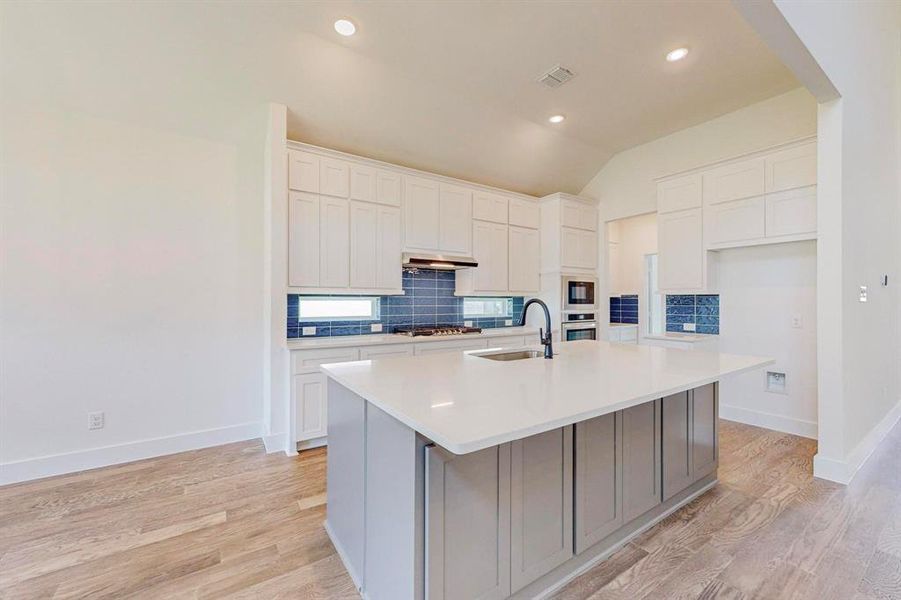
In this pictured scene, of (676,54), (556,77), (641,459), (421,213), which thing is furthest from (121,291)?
(676,54)

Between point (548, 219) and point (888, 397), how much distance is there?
3.73 meters

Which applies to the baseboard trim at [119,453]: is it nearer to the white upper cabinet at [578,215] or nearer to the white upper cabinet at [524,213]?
the white upper cabinet at [524,213]

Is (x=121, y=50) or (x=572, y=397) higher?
(x=121, y=50)

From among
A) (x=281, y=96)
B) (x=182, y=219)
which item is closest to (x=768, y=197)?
(x=281, y=96)

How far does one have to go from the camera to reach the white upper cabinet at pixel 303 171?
3.24m

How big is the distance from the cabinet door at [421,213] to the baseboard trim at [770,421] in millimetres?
3431

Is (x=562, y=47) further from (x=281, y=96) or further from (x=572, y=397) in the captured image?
(x=572, y=397)

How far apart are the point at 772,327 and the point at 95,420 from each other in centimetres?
576

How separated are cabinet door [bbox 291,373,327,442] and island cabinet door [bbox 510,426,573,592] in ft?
6.99

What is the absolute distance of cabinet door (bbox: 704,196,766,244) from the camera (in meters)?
3.40

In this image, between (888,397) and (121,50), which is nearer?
(121,50)

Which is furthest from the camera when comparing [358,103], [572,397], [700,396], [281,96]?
[358,103]

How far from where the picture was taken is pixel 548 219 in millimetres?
4906

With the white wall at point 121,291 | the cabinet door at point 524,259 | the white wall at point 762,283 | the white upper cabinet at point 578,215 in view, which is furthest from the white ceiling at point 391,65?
the cabinet door at point 524,259
